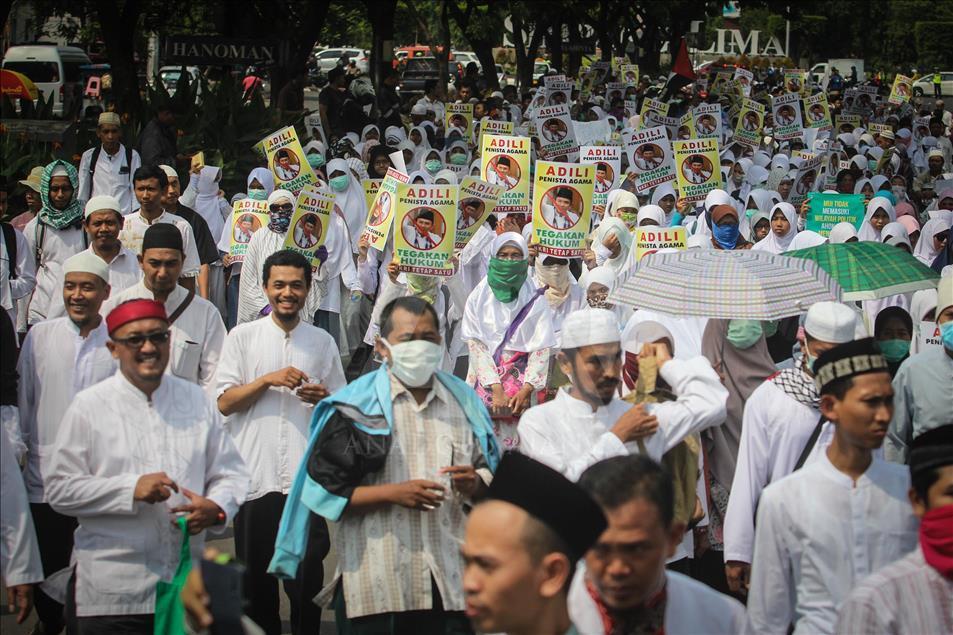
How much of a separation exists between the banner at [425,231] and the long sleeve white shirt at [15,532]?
417cm

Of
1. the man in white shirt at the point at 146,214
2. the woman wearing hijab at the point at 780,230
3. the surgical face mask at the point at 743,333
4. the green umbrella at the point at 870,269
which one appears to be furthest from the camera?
the woman wearing hijab at the point at 780,230

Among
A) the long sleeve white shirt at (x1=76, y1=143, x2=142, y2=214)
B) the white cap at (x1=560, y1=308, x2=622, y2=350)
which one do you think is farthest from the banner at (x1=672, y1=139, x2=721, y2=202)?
the white cap at (x1=560, y1=308, x2=622, y2=350)

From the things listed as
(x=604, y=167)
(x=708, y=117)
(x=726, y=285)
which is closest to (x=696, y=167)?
(x=604, y=167)

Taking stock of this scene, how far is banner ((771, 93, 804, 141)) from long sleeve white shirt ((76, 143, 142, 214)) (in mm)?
10487

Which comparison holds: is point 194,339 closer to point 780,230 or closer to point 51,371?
point 51,371

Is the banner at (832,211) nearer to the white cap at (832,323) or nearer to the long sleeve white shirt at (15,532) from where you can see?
the white cap at (832,323)

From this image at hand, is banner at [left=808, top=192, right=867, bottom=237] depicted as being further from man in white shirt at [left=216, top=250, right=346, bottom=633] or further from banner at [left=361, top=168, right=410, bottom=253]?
man in white shirt at [left=216, top=250, right=346, bottom=633]

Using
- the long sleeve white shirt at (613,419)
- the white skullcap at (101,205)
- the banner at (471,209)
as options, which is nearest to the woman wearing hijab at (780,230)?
the banner at (471,209)

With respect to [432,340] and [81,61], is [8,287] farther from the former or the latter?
[81,61]

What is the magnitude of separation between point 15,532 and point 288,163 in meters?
7.84

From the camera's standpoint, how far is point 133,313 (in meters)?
4.94

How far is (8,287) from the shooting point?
26.6 ft

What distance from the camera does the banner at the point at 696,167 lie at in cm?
1331

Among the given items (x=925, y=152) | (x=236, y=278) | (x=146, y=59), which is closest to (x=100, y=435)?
(x=236, y=278)
